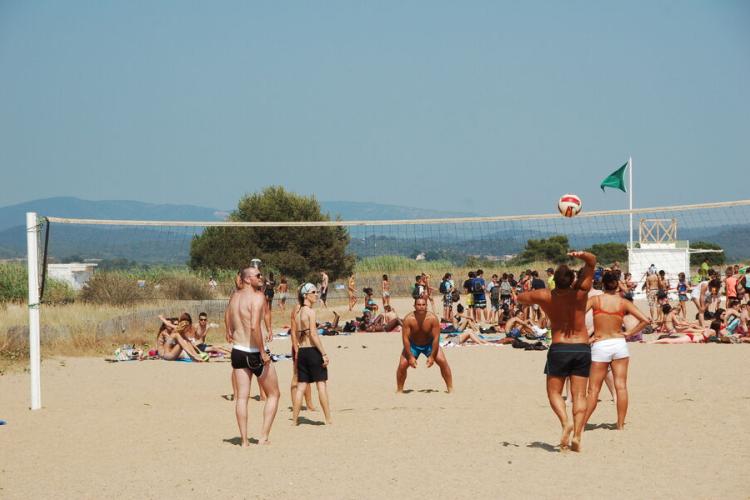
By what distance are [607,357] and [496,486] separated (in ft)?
6.88

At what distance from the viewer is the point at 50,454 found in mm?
7992

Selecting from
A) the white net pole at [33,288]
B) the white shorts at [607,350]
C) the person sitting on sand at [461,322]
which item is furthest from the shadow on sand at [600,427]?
the person sitting on sand at [461,322]

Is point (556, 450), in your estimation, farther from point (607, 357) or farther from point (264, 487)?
point (264, 487)

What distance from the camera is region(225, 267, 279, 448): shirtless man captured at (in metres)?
7.75

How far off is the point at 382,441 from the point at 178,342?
24.9 feet

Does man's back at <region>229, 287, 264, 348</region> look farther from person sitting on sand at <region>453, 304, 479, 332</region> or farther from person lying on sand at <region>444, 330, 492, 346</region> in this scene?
person sitting on sand at <region>453, 304, 479, 332</region>

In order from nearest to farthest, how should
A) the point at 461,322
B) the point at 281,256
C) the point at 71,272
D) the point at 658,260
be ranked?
the point at 461,322 → the point at 658,260 → the point at 71,272 → the point at 281,256

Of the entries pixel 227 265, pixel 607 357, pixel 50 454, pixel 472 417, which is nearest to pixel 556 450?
pixel 607 357

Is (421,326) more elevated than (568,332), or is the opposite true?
(568,332)

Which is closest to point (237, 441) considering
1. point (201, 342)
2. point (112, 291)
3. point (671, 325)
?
point (201, 342)

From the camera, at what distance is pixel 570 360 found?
24.2 ft

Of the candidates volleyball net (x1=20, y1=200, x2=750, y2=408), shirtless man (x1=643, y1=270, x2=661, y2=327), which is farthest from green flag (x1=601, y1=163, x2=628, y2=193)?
shirtless man (x1=643, y1=270, x2=661, y2=327)

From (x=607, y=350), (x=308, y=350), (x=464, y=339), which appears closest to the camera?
(x=607, y=350)

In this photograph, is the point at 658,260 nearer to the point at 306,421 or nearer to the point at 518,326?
the point at 518,326
